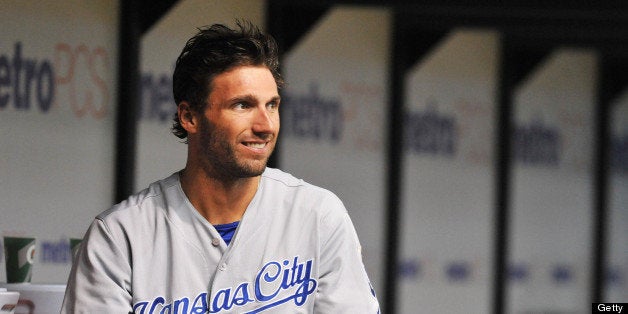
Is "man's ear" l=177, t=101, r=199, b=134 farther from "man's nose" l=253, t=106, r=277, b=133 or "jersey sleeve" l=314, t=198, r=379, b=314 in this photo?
"jersey sleeve" l=314, t=198, r=379, b=314

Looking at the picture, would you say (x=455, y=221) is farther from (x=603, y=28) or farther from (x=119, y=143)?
(x=119, y=143)

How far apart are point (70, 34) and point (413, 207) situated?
3.42m

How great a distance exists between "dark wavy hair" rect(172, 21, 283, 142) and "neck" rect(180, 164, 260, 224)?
137 millimetres

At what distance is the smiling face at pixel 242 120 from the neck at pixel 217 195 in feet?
0.14

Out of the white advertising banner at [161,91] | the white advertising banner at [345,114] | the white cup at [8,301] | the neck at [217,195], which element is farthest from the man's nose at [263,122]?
the white advertising banner at [345,114]

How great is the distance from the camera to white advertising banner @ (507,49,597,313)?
10.3 metres

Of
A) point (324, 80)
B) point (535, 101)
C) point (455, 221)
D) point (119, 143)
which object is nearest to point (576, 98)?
point (535, 101)

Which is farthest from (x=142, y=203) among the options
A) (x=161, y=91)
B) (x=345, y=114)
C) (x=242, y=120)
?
(x=345, y=114)

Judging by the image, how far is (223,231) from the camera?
2.67 metres

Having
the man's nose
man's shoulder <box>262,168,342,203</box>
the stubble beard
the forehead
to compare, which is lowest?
man's shoulder <box>262,168,342,203</box>

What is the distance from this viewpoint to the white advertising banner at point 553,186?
Result: 1034cm

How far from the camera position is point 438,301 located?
9422mm

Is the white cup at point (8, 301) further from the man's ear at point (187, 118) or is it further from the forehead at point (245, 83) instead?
the forehead at point (245, 83)

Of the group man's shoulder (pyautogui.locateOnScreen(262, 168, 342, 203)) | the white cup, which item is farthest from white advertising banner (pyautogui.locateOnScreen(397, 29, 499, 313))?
man's shoulder (pyautogui.locateOnScreen(262, 168, 342, 203))
